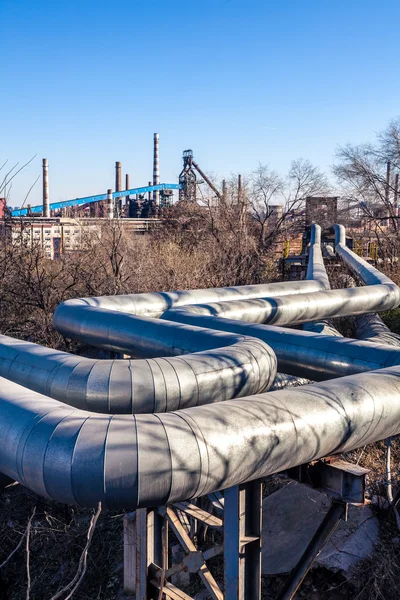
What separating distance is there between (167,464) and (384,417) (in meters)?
1.63

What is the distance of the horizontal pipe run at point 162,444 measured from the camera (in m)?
2.63

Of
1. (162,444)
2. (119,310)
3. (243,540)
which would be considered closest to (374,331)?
(119,310)

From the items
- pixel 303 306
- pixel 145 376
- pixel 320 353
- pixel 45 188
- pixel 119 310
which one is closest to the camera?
pixel 145 376

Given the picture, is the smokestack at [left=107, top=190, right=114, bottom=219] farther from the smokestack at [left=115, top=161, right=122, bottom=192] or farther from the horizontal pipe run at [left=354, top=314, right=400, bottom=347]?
the horizontal pipe run at [left=354, top=314, right=400, bottom=347]

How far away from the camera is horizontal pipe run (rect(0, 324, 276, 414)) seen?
3.74 metres

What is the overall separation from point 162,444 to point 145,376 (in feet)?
3.78

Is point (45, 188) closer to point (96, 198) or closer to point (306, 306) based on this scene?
point (96, 198)

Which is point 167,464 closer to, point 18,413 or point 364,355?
point 18,413

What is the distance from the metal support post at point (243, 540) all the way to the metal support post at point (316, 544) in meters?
0.47

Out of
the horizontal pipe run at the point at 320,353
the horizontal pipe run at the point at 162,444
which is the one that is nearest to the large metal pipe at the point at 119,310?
the horizontal pipe run at the point at 320,353

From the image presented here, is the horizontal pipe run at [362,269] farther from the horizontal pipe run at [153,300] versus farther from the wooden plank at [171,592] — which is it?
the wooden plank at [171,592]

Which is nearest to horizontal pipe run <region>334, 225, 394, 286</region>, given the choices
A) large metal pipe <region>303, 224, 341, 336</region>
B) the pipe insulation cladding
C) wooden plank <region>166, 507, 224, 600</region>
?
large metal pipe <region>303, 224, 341, 336</region>

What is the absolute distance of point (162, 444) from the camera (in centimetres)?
269

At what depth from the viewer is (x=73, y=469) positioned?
8.60 feet
